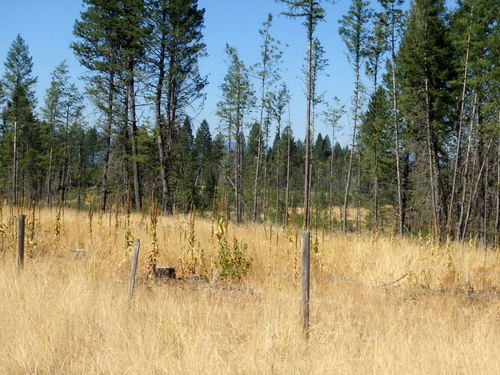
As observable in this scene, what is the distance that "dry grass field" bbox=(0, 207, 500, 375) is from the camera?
137 inches

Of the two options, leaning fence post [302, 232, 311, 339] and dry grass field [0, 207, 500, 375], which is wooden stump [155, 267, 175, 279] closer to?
dry grass field [0, 207, 500, 375]

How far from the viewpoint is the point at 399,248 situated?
888cm

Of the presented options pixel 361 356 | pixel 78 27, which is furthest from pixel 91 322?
pixel 78 27

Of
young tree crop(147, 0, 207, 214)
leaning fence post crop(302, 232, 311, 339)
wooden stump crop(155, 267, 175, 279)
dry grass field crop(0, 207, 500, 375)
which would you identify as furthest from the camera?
young tree crop(147, 0, 207, 214)

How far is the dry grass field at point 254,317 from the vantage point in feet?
11.4

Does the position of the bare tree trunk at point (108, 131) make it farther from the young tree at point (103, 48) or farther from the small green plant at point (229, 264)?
the small green plant at point (229, 264)

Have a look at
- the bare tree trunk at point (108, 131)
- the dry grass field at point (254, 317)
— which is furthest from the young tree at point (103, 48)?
the dry grass field at point (254, 317)

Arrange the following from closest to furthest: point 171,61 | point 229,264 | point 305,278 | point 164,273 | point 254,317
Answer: point 305,278 < point 254,317 < point 164,273 < point 229,264 < point 171,61

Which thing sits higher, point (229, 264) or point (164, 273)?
point (229, 264)

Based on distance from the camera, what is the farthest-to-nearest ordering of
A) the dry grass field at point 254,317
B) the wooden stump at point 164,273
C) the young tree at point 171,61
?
1. the young tree at point 171,61
2. the wooden stump at point 164,273
3. the dry grass field at point 254,317

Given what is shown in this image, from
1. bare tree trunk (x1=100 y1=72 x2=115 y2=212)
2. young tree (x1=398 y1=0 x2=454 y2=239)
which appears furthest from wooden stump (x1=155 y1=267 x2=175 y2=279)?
young tree (x1=398 y1=0 x2=454 y2=239)

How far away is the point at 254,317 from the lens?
4660mm

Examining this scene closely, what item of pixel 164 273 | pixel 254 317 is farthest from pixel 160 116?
pixel 254 317

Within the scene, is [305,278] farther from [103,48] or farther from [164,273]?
[103,48]
